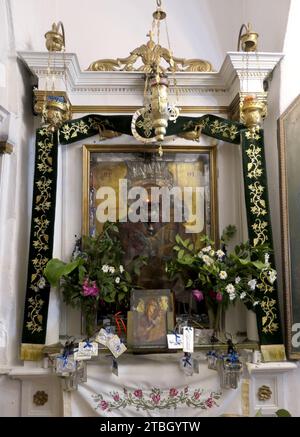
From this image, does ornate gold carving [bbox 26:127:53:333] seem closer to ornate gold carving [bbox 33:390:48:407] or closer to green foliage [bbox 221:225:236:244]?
ornate gold carving [bbox 33:390:48:407]

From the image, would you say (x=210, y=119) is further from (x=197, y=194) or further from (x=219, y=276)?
(x=219, y=276)

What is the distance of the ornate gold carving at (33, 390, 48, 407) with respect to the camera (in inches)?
145

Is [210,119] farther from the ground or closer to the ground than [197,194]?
farther from the ground

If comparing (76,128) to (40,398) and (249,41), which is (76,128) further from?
(40,398)

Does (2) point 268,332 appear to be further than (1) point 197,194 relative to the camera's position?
No

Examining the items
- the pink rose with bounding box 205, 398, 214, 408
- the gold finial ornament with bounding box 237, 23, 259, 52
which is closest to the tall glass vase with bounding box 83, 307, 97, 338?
the pink rose with bounding box 205, 398, 214, 408

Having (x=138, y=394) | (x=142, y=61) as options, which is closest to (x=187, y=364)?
(x=138, y=394)

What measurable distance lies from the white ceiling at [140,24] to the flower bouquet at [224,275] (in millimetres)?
2183

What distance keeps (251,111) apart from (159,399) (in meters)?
2.64

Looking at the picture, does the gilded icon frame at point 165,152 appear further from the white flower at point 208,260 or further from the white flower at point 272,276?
the white flower at point 272,276
